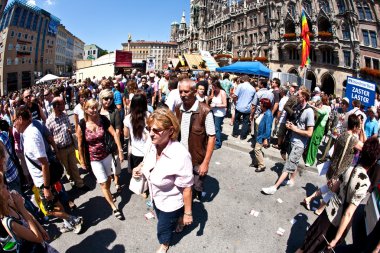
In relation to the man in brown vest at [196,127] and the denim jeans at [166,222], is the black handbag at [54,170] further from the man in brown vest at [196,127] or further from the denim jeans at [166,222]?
the man in brown vest at [196,127]

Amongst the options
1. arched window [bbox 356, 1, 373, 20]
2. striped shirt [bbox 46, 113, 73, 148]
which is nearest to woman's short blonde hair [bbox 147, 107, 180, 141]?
striped shirt [bbox 46, 113, 73, 148]

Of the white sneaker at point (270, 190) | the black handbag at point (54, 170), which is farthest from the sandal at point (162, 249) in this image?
the white sneaker at point (270, 190)

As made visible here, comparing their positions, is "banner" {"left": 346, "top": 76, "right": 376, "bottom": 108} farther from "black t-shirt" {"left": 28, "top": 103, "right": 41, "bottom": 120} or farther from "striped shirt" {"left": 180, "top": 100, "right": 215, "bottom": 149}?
"black t-shirt" {"left": 28, "top": 103, "right": 41, "bottom": 120}

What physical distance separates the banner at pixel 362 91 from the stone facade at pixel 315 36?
2453 centimetres

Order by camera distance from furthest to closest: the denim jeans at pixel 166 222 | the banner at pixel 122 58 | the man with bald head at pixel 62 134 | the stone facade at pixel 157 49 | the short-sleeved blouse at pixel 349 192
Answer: the stone facade at pixel 157 49 → the banner at pixel 122 58 → the man with bald head at pixel 62 134 → the denim jeans at pixel 166 222 → the short-sleeved blouse at pixel 349 192

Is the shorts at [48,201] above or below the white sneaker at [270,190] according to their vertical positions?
above

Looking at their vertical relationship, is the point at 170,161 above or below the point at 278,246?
above

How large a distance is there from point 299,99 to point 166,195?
366 cm

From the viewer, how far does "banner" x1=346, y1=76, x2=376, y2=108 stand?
612cm

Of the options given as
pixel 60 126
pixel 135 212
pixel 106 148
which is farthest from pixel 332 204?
pixel 60 126

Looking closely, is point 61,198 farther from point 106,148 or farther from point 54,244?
point 106,148

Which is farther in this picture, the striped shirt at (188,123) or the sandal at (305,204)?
the sandal at (305,204)

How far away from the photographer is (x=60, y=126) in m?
4.29

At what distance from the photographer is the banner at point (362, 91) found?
20.1ft
